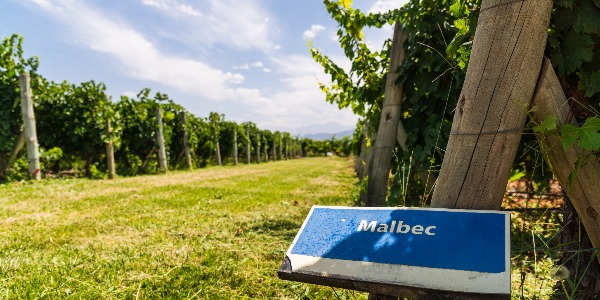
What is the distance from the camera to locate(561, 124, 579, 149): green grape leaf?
1113 mm

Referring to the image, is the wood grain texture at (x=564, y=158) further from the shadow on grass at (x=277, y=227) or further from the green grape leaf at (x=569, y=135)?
the shadow on grass at (x=277, y=227)

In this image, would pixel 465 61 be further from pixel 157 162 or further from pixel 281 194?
pixel 157 162

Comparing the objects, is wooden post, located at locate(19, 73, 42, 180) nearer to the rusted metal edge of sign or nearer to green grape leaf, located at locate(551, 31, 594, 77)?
the rusted metal edge of sign

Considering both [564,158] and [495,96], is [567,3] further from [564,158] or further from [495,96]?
[564,158]

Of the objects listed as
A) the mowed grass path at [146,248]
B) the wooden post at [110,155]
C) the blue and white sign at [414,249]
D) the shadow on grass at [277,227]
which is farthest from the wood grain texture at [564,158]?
the wooden post at [110,155]

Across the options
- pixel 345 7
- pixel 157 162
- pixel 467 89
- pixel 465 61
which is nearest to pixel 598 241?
pixel 467 89

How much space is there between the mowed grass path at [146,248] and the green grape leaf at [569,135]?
157 cm

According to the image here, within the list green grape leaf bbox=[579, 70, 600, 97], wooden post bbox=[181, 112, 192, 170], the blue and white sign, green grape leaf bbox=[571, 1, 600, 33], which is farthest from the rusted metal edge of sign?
wooden post bbox=[181, 112, 192, 170]

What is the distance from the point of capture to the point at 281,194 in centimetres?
723

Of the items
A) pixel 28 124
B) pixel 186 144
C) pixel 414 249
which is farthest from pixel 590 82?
pixel 186 144

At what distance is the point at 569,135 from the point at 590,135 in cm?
6

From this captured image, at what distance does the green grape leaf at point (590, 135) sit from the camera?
1066mm

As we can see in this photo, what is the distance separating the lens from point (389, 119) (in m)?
3.20

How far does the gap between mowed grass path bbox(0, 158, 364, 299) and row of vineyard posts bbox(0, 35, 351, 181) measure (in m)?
3.90
